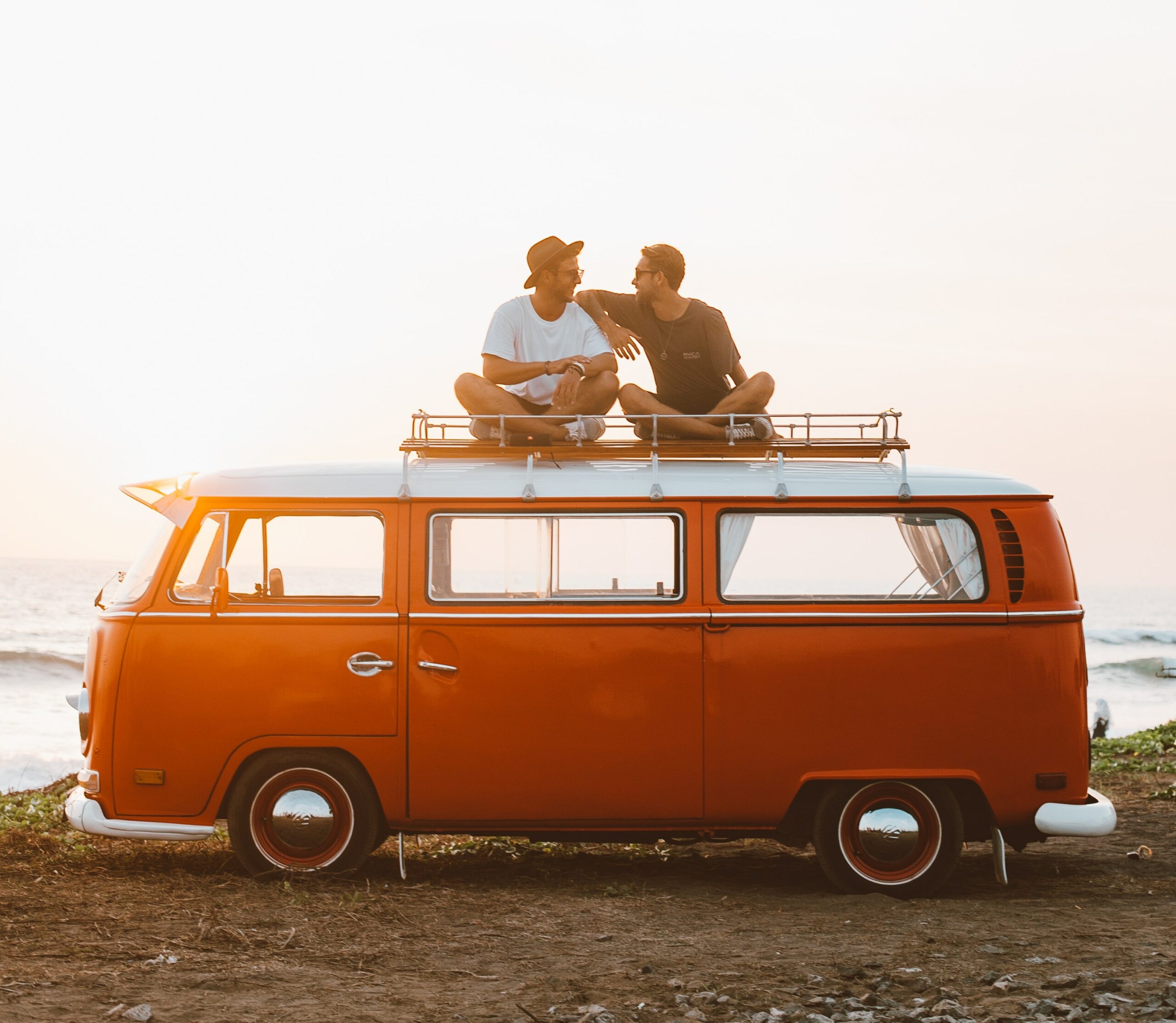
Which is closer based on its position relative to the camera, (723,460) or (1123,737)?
(723,460)

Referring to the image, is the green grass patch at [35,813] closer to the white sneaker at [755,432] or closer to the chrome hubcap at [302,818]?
the chrome hubcap at [302,818]

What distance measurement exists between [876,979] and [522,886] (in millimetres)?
2669

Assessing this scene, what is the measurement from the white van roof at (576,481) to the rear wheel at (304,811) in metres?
1.54

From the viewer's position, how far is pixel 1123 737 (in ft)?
49.8

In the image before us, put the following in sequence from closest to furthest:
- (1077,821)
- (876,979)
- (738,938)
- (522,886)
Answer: (876,979) < (738,938) < (1077,821) < (522,886)

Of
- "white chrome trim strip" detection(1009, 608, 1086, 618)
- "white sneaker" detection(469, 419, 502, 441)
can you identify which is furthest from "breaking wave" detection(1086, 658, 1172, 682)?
"white sneaker" detection(469, 419, 502, 441)

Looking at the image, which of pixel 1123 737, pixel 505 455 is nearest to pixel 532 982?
pixel 505 455

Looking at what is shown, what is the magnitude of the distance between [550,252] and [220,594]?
118 inches

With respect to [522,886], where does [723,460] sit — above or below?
above

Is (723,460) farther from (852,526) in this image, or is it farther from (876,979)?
(876,979)

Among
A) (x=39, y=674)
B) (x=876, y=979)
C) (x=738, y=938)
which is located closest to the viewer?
(x=876, y=979)

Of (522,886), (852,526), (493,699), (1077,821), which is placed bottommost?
(522,886)

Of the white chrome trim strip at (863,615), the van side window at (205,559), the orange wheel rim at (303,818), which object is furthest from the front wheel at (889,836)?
the van side window at (205,559)

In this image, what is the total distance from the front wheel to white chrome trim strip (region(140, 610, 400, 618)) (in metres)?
2.74
